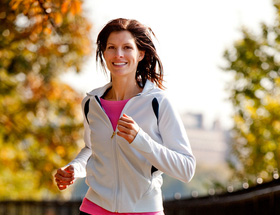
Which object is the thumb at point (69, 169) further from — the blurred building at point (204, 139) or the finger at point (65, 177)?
the blurred building at point (204, 139)

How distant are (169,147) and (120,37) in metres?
0.66

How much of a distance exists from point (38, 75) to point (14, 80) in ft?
4.75

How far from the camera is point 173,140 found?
304 centimetres

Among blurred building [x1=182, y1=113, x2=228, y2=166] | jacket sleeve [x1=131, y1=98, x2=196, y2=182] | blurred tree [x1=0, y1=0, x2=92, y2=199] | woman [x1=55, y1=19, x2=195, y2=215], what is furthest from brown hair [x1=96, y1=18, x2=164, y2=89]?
blurred building [x1=182, y1=113, x2=228, y2=166]

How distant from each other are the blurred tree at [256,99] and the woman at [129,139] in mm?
9630

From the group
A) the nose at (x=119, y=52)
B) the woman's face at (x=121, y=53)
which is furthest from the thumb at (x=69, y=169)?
the nose at (x=119, y=52)

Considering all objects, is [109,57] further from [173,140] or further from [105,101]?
[173,140]

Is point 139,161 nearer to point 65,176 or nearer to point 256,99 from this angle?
point 65,176

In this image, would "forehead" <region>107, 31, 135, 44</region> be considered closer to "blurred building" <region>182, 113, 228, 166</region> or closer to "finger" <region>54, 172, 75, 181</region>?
"finger" <region>54, 172, 75, 181</region>

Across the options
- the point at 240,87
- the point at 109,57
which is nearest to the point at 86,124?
the point at 109,57

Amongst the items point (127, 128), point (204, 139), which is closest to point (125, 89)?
point (127, 128)

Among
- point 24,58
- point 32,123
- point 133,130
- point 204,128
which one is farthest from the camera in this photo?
point 204,128

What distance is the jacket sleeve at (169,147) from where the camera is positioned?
9.46 feet

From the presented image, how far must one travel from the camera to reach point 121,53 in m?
3.22
